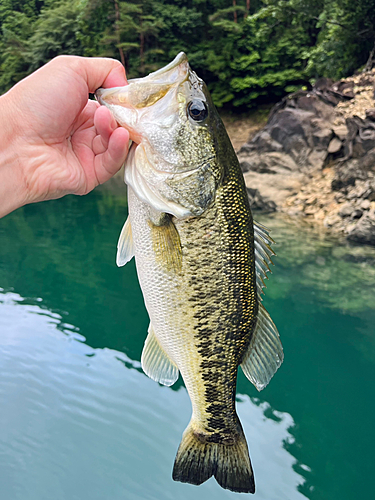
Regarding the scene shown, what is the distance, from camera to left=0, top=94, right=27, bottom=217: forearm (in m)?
1.48

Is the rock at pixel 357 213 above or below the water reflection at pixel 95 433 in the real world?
below

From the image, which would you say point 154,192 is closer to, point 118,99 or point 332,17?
point 118,99

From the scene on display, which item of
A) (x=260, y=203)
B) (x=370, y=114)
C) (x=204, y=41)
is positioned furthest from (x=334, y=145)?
(x=204, y=41)

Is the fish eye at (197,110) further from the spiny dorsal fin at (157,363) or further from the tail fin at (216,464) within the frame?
the tail fin at (216,464)

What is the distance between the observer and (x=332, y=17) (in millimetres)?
11812

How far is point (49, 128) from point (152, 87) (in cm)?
47

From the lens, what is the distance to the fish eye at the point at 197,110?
1.33 metres

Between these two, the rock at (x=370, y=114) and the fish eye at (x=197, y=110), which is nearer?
the fish eye at (x=197, y=110)

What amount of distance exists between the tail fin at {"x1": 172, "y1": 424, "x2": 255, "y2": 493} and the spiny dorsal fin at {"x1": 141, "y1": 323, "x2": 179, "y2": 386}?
245mm

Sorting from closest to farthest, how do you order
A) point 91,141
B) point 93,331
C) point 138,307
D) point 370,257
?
point 91,141 → point 93,331 → point 138,307 → point 370,257

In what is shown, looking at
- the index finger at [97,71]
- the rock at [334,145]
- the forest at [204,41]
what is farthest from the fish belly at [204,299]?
the forest at [204,41]

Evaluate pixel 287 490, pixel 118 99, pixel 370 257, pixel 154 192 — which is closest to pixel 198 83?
pixel 118 99

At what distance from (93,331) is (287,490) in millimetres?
2906

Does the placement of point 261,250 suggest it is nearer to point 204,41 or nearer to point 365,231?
point 365,231
